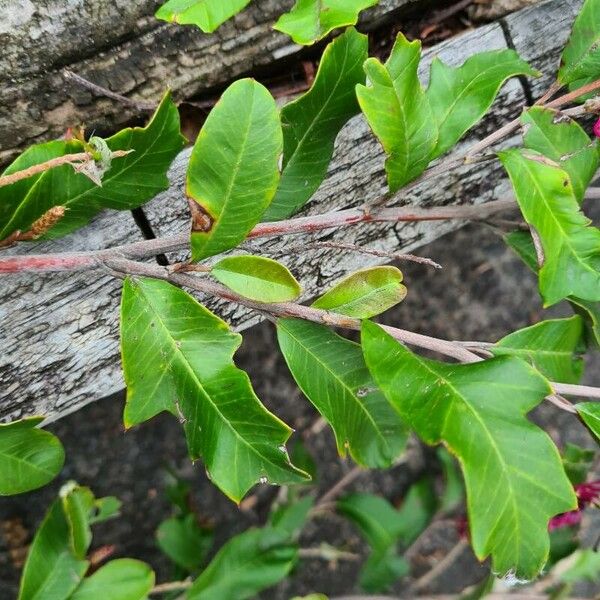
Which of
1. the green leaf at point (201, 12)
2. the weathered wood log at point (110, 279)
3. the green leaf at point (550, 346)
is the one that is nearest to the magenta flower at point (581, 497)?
the green leaf at point (550, 346)

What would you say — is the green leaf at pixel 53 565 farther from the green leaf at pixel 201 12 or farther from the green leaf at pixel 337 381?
the green leaf at pixel 201 12

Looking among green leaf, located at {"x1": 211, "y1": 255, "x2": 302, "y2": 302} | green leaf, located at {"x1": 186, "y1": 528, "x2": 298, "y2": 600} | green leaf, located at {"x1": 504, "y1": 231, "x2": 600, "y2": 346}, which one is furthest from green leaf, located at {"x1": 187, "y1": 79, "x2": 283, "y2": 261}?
green leaf, located at {"x1": 186, "y1": 528, "x2": 298, "y2": 600}

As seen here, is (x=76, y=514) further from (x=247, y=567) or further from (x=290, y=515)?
(x=290, y=515)

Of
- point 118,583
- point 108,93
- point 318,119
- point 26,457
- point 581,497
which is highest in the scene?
point 108,93

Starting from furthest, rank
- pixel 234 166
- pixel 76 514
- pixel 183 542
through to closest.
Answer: pixel 183 542, pixel 76 514, pixel 234 166

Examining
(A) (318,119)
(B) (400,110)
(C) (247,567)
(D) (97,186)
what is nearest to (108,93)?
(D) (97,186)

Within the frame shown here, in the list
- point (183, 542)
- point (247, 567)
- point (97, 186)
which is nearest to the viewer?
point (97, 186)

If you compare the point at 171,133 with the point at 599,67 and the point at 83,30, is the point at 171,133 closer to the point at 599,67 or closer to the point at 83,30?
the point at 83,30
